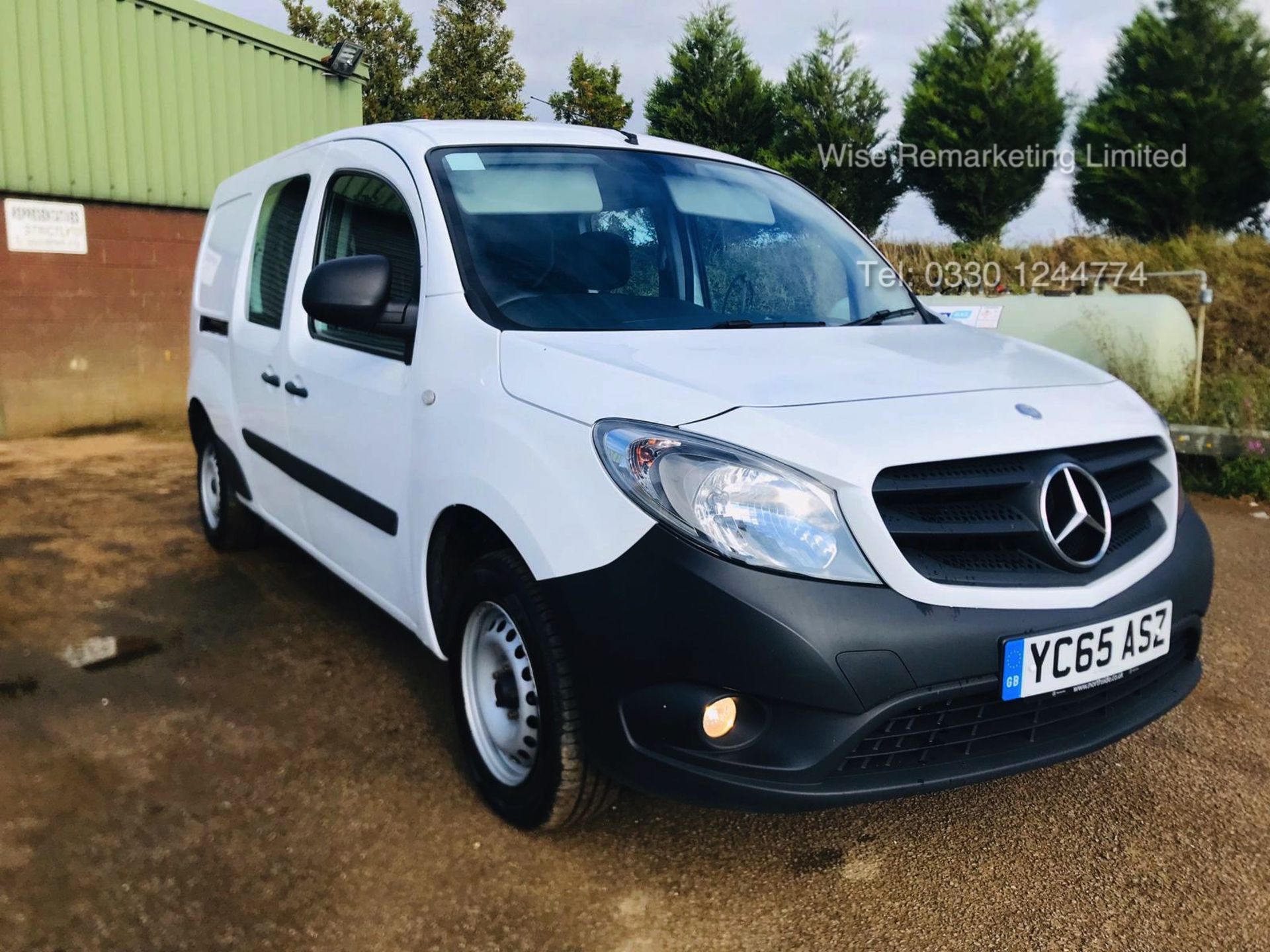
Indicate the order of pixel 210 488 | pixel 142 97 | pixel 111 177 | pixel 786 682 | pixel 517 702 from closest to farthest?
pixel 786 682 < pixel 517 702 < pixel 210 488 < pixel 111 177 < pixel 142 97

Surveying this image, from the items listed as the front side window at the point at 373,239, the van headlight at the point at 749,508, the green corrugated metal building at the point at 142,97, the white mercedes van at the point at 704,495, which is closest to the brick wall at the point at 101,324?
the green corrugated metal building at the point at 142,97

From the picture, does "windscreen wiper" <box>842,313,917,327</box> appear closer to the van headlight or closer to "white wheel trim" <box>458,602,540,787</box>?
the van headlight

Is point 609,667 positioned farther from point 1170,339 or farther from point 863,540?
point 1170,339

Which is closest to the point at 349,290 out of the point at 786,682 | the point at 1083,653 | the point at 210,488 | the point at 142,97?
the point at 786,682

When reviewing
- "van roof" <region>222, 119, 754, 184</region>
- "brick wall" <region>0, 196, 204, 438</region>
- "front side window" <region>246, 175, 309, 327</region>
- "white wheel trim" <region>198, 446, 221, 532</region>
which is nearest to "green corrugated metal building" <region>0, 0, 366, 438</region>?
"brick wall" <region>0, 196, 204, 438</region>

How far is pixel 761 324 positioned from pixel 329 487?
4.66ft

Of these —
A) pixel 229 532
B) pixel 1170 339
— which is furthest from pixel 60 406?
pixel 1170 339

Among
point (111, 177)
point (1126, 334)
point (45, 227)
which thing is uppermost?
point (111, 177)

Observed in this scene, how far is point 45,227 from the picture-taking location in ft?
29.0

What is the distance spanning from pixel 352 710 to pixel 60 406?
24.5ft

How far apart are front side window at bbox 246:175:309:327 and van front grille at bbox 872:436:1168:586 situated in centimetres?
241

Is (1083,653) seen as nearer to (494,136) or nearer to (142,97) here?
(494,136)

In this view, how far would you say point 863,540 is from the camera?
184 centimetres

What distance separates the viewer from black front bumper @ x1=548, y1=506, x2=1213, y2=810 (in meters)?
1.80
